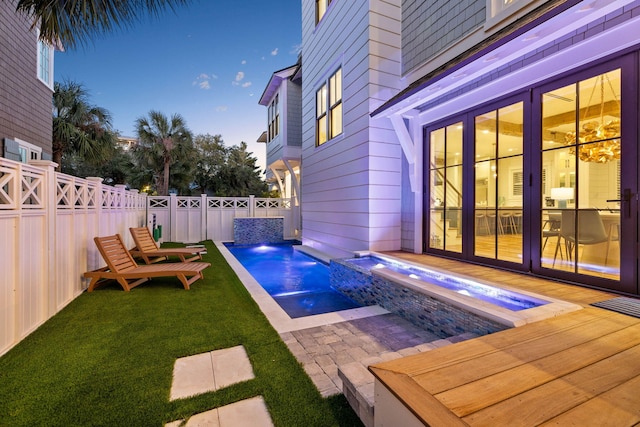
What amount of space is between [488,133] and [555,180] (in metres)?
1.30

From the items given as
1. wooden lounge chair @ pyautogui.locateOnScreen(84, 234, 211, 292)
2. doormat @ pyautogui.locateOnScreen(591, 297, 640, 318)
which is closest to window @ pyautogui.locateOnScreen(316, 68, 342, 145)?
wooden lounge chair @ pyautogui.locateOnScreen(84, 234, 211, 292)

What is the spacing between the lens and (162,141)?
15.8 metres

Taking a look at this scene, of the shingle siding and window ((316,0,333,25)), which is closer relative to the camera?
the shingle siding

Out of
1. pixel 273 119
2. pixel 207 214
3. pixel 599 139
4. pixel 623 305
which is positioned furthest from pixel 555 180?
pixel 273 119

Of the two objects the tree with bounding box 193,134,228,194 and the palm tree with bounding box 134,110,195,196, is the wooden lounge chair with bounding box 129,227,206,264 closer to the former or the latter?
the palm tree with bounding box 134,110,195,196

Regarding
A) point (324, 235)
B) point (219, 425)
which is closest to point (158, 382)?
point (219, 425)

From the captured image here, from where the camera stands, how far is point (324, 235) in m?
8.39

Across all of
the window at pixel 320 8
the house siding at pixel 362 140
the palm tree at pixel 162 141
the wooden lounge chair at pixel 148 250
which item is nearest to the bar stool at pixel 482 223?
the house siding at pixel 362 140

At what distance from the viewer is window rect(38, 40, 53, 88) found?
831 cm

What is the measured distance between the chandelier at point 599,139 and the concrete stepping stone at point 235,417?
426 cm

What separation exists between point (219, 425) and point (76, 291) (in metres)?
4.02

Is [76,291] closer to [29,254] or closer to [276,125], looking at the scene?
[29,254]

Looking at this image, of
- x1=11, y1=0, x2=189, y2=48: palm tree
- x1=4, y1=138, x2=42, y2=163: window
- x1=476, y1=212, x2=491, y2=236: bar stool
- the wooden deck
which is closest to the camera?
the wooden deck

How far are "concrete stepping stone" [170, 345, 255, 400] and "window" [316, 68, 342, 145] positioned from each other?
5.95 metres
